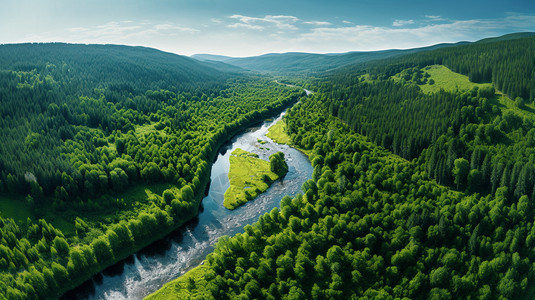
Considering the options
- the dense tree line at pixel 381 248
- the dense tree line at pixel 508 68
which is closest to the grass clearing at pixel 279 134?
the dense tree line at pixel 381 248

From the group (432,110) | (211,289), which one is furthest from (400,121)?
(211,289)

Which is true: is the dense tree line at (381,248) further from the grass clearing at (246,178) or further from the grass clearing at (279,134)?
the grass clearing at (279,134)

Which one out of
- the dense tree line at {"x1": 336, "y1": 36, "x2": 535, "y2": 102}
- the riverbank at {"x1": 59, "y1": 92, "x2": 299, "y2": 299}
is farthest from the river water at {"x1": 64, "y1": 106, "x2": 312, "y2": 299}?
the dense tree line at {"x1": 336, "y1": 36, "x2": 535, "y2": 102}

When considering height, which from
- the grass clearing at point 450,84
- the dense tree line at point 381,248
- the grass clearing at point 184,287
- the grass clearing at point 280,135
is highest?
the grass clearing at point 450,84

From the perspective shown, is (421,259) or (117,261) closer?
(421,259)

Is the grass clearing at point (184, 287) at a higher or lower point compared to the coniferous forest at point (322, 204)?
lower

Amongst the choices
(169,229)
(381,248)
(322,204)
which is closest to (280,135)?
(322,204)

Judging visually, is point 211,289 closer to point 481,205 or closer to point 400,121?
point 481,205

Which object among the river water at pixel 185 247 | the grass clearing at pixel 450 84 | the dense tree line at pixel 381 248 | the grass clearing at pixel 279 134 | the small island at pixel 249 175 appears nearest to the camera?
the dense tree line at pixel 381 248
